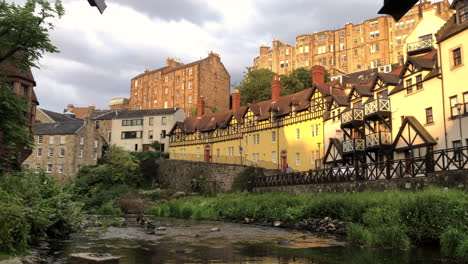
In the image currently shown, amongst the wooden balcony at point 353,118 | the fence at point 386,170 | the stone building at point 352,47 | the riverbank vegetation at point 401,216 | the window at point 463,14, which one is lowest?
the riverbank vegetation at point 401,216

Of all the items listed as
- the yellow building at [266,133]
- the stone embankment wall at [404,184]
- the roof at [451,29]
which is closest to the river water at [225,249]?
the stone embankment wall at [404,184]

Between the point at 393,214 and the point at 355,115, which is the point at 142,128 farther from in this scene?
the point at 393,214

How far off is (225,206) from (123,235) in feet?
45.2

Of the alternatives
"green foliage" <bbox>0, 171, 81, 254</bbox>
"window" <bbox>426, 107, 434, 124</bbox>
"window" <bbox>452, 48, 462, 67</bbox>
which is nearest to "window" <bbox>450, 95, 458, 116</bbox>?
"window" <bbox>426, 107, 434, 124</bbox>

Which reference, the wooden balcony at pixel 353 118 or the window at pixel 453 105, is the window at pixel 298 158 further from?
the window at pixel 453 105

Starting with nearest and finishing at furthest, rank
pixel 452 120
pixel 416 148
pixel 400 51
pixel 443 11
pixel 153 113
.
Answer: pixel 452 120, pixel 416 148, pixel 153 113, pixel 443 11, pixel 400 51

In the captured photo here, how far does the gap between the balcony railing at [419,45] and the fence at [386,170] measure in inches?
435

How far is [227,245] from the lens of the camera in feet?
57.7

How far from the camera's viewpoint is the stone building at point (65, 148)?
214 ft

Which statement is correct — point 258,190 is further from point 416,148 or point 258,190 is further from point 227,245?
point 227,245

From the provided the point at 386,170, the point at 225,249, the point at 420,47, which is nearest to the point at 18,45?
the point at 225,249

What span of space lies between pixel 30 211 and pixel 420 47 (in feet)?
109

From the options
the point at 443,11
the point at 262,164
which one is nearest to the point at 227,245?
the point at 262,164

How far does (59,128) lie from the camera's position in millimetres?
67812
